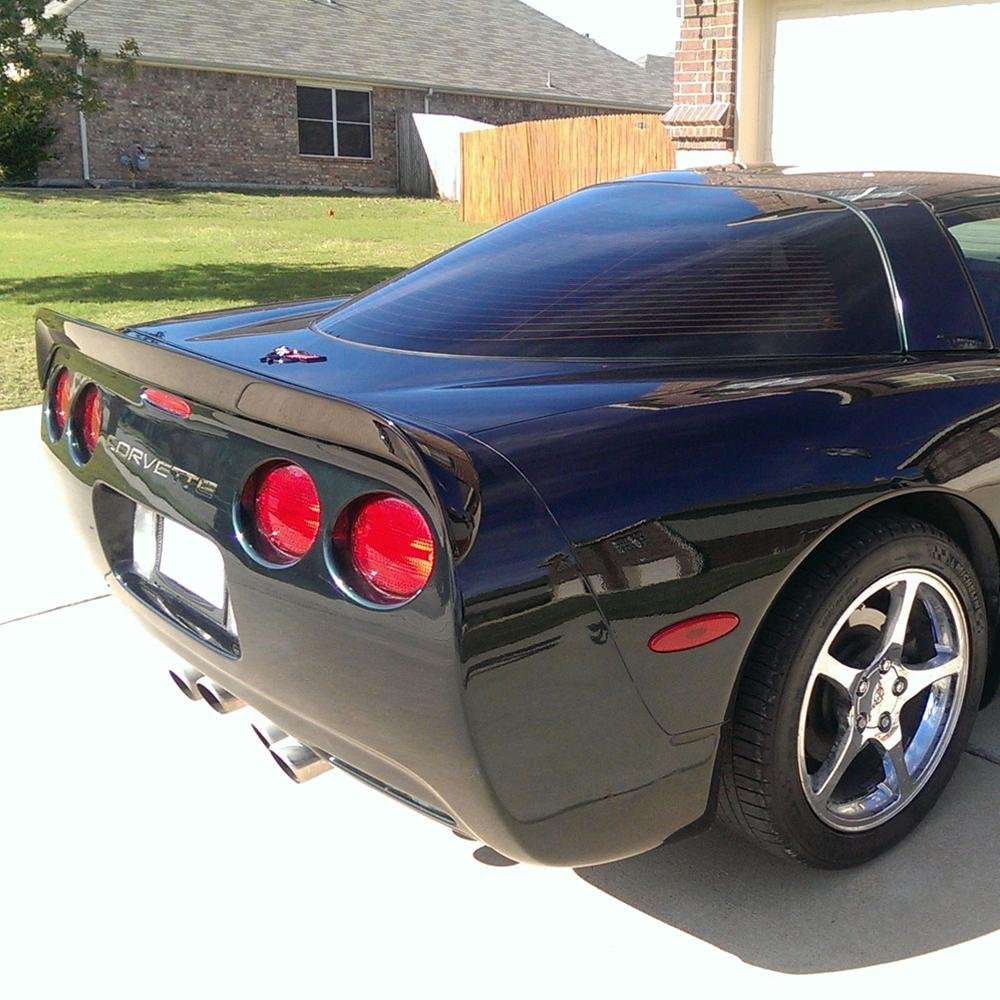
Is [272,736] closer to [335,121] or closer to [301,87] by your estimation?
[301,87]

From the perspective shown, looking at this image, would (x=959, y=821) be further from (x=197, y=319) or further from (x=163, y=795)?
(x=197, y=319)

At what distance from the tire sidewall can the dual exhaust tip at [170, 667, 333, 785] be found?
0.89 meters

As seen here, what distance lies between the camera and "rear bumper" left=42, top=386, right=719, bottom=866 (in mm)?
1925

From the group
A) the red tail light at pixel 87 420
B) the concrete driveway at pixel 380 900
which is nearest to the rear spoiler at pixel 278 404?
the red tail light at pixel 87 420

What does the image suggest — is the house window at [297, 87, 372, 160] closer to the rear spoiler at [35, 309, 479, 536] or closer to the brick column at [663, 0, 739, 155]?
the brick column at [663, 0, 739, 155]

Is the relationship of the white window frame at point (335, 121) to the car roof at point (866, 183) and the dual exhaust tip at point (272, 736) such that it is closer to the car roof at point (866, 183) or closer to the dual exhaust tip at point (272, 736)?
the car roof at point (866, 183)

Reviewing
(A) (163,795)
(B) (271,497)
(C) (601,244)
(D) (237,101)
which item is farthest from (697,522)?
(D) (237,101)

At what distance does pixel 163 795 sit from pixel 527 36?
3389cm

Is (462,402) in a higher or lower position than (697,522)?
higher

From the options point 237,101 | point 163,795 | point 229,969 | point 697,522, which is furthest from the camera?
point 237,101

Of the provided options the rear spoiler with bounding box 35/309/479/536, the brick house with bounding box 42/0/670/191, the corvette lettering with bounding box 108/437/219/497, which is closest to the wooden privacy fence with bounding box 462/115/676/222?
the brick house with bounding box 42/0/670/191

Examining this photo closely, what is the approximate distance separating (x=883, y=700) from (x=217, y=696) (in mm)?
1473

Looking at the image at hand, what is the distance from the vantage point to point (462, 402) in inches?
87.7

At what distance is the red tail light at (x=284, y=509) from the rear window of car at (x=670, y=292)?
59cm
